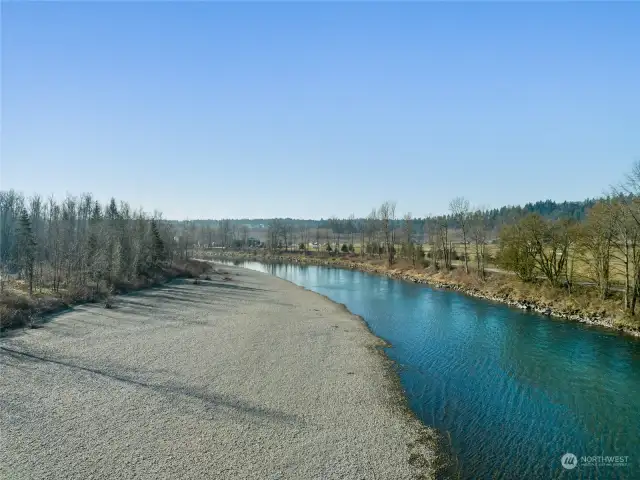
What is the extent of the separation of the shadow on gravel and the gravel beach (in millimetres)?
67

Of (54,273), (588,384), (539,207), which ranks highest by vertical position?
(539,207)

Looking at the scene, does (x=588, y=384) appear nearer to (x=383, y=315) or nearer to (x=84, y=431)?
(x=383, y=315)

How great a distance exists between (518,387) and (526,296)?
22.4 m

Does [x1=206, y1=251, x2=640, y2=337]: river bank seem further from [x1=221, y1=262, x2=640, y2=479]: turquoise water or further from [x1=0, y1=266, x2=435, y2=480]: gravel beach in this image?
[x1=0, y1=266, x2=435, y2=480]: gravel beach

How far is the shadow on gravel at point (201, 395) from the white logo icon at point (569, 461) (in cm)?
772

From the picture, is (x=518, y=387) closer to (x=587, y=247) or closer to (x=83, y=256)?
(x=587, y=247)

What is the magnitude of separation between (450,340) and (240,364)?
13.2 metres

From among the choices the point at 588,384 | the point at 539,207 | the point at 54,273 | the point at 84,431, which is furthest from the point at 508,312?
the point at 539,207

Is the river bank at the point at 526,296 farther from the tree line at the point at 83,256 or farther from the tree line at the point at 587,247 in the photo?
the tree line at the point at 83,256

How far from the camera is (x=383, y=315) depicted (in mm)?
33844

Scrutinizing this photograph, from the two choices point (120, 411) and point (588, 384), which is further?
point (588, 384)

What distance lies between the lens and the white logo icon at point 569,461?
12242mm

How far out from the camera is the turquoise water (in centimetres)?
1284

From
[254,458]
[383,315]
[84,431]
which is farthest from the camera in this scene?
[383,315]
